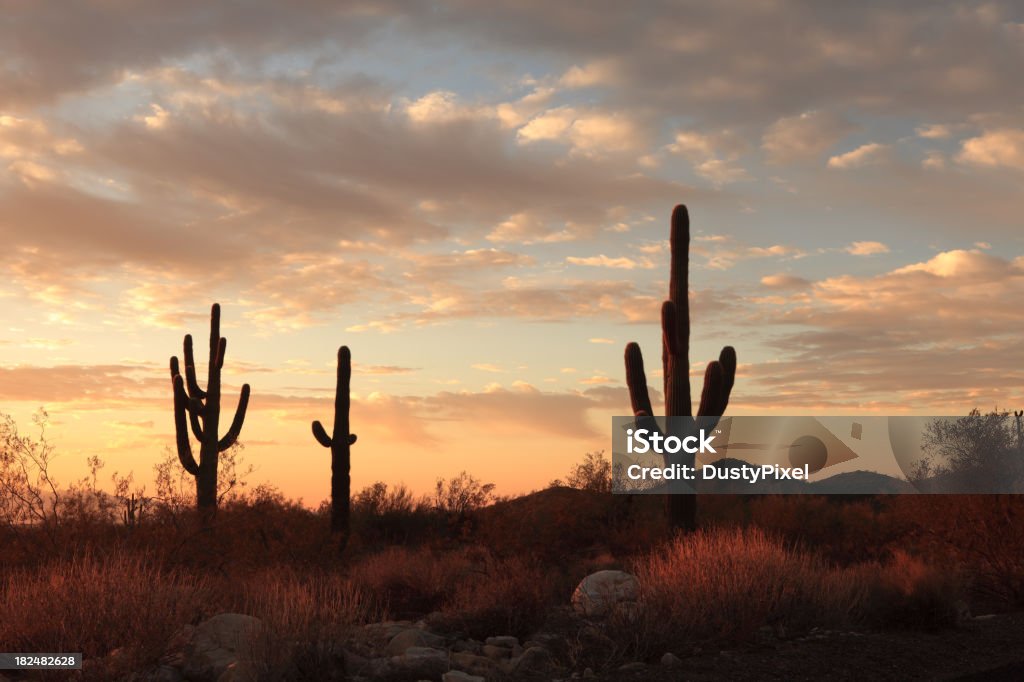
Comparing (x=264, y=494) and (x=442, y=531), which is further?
(x=442, y=531)

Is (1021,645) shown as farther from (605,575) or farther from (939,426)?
(939,426)

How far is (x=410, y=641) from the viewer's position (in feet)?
42.4

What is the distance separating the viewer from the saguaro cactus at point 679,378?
68.6ft

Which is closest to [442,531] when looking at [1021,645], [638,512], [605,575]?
[638,512]

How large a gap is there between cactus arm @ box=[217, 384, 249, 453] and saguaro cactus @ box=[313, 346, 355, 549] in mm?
2188

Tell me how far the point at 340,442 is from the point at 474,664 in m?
16.8

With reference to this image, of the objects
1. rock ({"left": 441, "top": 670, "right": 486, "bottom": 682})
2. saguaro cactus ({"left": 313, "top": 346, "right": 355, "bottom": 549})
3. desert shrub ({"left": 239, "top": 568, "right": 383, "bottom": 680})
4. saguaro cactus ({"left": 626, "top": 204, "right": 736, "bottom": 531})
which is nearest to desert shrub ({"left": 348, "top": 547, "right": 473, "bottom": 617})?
saguaro cactus ({"left": 626, "top": 204, "right": 736, "bottom": 531})

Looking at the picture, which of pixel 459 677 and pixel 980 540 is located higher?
pixel 980 540

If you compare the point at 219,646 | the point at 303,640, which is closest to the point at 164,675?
the point at 219,646

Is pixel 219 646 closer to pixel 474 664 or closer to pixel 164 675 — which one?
pixel 164 675

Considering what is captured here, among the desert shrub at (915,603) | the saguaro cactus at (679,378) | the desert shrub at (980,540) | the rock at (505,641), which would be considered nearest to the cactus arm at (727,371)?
the saguaro cactus at (679,378)

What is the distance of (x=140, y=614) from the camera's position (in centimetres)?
1182

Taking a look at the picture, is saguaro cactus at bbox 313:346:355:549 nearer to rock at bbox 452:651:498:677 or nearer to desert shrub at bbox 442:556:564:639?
desert shrub at bbox 442:556:564:639

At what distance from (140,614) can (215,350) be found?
1808 cm
